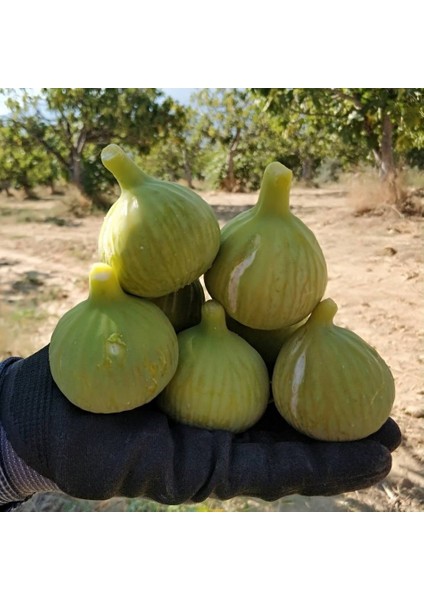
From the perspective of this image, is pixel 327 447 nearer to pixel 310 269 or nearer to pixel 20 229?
pixel 310 269

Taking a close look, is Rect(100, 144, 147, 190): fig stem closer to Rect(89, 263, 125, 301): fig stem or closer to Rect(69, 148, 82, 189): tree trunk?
Rect(89, 263, 125, 301): fig stem

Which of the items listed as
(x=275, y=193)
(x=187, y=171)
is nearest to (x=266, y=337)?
(x=275, y=193)

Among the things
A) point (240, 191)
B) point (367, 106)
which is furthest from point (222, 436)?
point (240, 191)

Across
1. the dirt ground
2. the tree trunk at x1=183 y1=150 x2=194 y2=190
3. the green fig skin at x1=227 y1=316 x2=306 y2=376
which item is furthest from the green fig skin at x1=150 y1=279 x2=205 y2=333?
the tree trunk at x1=183 y1=150 x2=194 y2=190

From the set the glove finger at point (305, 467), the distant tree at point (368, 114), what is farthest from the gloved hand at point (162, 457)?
the distant tree at point (368, 114)

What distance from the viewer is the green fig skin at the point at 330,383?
978mm

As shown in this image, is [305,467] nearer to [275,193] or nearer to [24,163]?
[275,193]

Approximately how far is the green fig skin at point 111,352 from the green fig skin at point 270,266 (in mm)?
141

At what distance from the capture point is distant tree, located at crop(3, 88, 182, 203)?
7.26m

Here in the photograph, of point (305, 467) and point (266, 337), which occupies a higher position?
Result: point (266, 337)

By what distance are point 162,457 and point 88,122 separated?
708cm

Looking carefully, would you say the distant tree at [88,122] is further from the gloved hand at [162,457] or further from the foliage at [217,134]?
the gloved hand at [162,457]

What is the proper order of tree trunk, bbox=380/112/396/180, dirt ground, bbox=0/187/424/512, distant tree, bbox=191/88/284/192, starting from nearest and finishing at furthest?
dirt ground, bbox=0/187/424/512, tree trunk, bbox=380/112/396/180, distant tree, bbox=191/88/284/192

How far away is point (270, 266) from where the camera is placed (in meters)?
0.97
